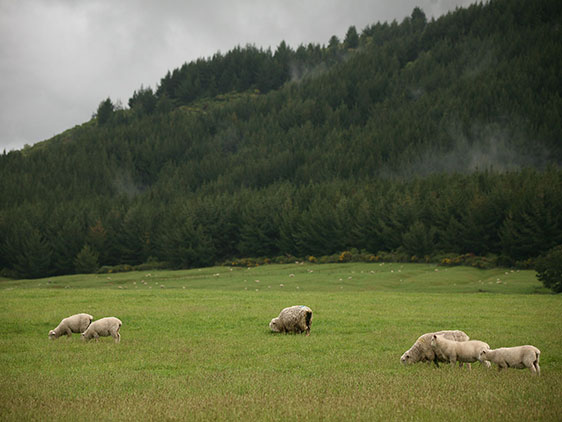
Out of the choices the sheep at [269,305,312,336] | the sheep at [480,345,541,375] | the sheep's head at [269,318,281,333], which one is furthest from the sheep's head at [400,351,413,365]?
the sheep's head at [269,318,281,333]

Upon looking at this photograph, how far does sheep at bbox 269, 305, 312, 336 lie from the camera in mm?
23484

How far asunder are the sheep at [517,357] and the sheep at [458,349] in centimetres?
30

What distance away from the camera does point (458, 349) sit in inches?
630

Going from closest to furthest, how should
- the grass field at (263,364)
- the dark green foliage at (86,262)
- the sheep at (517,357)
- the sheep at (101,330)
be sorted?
the grass field at (263,364) → the sheep at (517,357) → the sheep at (101,330) → the dark green foliage at (86,262)

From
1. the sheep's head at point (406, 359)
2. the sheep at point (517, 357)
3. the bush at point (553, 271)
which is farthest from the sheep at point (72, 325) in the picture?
the bush at point (553, 271)

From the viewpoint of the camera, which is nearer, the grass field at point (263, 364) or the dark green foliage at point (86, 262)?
the grass field at point (263, 364)

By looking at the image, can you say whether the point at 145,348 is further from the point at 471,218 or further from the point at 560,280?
the point at 471,218

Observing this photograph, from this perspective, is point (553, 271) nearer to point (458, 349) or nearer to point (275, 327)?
point (275, 327)

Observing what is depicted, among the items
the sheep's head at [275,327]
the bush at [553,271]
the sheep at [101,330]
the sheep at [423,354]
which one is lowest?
the bush at [553,271]

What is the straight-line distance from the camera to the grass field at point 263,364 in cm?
1082

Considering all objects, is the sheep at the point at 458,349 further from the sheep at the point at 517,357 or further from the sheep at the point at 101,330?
the sheep at the point at 101,330

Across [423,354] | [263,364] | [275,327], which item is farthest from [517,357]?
[275,327]

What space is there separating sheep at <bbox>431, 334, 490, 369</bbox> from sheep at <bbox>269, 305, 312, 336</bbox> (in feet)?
26.3

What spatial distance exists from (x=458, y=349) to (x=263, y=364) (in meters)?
6.44
